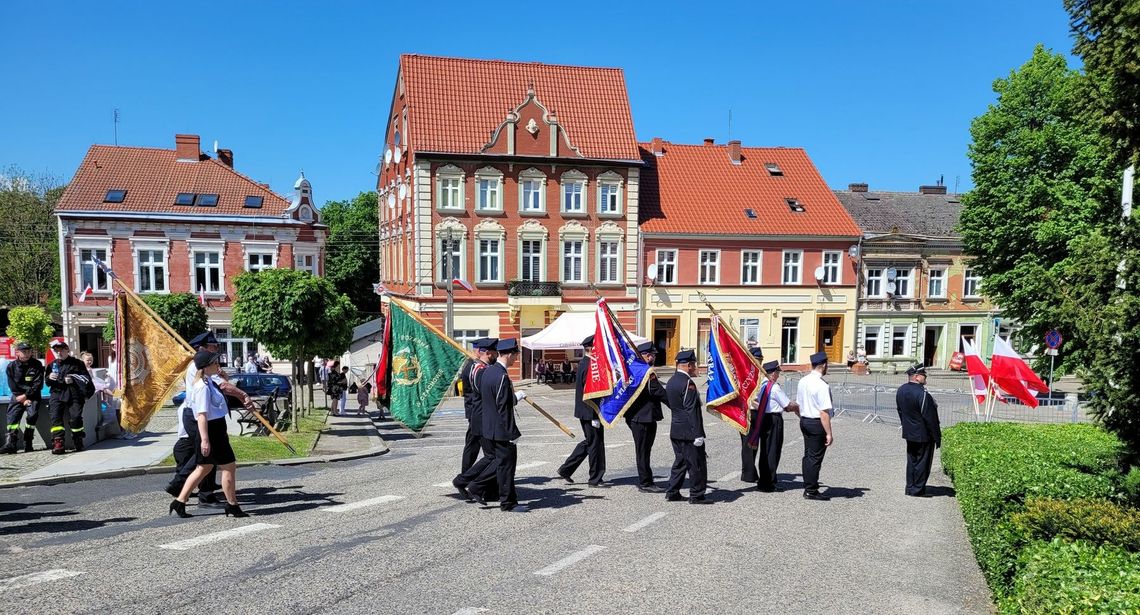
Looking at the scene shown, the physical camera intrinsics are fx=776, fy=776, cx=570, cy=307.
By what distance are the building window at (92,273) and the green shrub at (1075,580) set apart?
36938 millimetres

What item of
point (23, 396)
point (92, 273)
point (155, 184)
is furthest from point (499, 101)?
point (23, 396)

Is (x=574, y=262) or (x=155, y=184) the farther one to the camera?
(x=155, y=184)

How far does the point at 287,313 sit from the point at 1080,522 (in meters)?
15.4

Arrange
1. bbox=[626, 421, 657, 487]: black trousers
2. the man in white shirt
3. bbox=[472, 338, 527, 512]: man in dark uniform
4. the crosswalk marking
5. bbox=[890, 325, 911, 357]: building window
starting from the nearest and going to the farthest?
the crosswalk marking
bbox=[472, 338, 527, 512]: man in dark uniform
the man in white shirt
bbox=[626, 421, 657, 487]: black trousers
bbox=[890, 325, 911, 357]: building window

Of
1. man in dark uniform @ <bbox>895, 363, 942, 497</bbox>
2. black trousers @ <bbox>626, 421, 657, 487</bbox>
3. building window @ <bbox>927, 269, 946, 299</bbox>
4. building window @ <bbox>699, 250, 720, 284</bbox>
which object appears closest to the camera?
man in dark uniform @ <bbox>895, 363, 942, 497</bbox>

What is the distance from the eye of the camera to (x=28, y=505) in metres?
8.78

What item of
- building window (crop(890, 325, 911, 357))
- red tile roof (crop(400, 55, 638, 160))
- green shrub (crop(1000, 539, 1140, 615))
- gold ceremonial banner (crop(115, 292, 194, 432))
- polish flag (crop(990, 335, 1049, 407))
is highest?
red tile roof (crop(400, 55, 638, 160))

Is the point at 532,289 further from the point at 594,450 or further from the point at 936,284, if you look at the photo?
the point at 594,450

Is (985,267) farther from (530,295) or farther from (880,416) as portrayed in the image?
(530,295)

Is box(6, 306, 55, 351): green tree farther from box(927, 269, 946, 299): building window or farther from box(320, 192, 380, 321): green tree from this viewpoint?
box(927, 269, 946, 299): building window

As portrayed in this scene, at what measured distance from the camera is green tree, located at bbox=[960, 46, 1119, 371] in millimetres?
22359

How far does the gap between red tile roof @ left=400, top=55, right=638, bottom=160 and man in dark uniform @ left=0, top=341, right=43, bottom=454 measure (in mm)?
21594

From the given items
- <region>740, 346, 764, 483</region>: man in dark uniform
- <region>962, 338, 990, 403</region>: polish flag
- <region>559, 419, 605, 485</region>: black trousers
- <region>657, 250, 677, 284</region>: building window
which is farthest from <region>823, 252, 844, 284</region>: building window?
<region>559, 419, 605, 485</region>: black trousers

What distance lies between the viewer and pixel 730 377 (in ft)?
34.8
